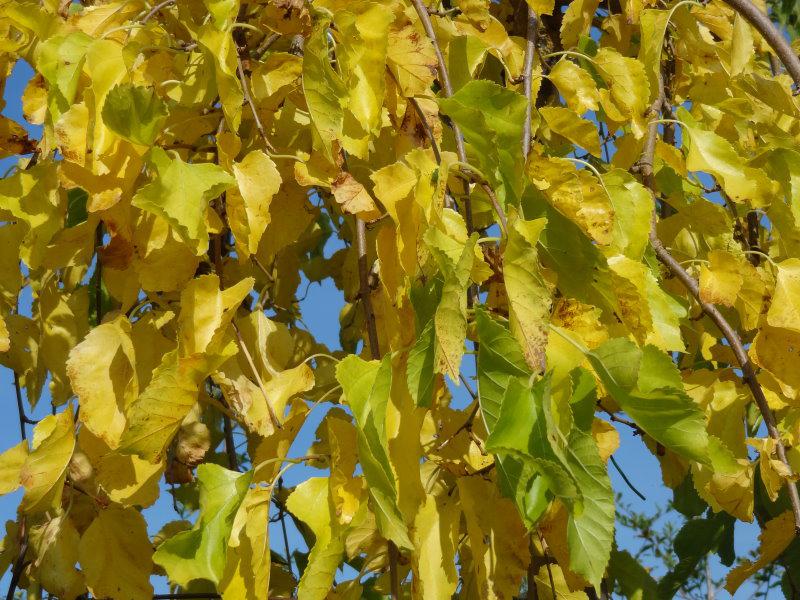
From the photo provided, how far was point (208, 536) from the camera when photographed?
0.60 meters

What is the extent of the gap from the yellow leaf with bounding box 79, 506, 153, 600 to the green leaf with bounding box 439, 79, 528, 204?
0.50m

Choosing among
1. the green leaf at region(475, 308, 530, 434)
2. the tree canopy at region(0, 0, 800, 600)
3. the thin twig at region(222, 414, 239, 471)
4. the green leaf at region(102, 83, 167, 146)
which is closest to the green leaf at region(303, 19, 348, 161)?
the tree canopy at region(0, 0, 800, 600)

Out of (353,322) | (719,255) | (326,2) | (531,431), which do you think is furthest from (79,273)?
(531,431)

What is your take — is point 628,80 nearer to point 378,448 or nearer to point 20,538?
point 378,448

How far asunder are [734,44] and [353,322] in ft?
1.93

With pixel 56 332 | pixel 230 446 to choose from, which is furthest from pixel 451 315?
pixel 230 446

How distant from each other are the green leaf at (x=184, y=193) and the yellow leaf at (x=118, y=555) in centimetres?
36

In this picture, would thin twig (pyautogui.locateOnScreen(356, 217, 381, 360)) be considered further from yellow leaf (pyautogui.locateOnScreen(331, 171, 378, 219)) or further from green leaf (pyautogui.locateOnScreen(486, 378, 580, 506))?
green leaf (pyautogui.locateOnScreen(486, 378, 580, 506))

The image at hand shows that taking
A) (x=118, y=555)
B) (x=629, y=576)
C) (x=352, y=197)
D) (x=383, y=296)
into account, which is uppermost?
(x=352, y=197)

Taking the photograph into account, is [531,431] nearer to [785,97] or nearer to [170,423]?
[170,423]

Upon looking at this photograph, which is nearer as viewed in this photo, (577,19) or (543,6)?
(543,6)

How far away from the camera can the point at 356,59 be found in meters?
0.71

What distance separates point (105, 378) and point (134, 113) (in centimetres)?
23

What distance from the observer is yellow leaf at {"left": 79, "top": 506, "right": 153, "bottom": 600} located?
0.87 meters
